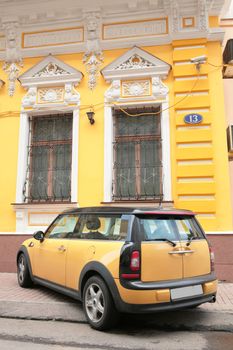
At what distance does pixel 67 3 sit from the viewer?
815 centimetres

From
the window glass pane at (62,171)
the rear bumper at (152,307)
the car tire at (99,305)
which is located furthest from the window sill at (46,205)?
the rear bumper at (152,307)

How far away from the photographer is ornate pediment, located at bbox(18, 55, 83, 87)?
803 cm

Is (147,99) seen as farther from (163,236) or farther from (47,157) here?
(163,236)

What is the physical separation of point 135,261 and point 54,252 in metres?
1.75

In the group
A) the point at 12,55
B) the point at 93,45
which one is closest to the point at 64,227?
the point at 93,45

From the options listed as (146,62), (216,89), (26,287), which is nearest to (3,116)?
(146,62)

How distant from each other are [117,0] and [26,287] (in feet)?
22.5

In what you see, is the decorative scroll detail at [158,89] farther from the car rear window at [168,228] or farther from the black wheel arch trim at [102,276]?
the black wheel arch trim at [102,276]

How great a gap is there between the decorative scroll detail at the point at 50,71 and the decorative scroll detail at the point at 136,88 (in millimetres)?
1626

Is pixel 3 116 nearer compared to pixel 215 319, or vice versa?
pixel 215 319

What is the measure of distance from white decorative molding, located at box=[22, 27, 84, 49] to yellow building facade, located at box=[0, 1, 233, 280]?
0.09 feet

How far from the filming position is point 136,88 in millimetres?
7785

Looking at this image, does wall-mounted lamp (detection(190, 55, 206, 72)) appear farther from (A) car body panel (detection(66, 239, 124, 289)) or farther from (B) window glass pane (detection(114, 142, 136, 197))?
(A) car body panel (detection(66, 239, 124, 289))

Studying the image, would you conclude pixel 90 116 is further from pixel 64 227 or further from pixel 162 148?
pixel 64 227
